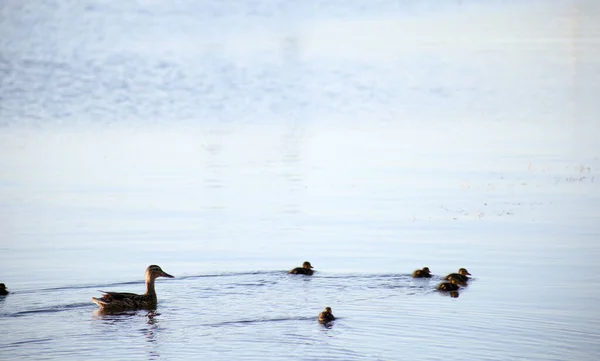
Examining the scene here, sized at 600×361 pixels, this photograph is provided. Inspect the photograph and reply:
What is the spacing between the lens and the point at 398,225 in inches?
744

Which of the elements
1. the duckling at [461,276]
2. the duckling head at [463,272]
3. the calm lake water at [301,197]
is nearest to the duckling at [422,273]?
the calm lake water at [301,197]

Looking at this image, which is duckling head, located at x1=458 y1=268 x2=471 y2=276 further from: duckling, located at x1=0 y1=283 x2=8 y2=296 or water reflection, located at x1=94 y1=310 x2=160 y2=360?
duckling, located at x1=0 y1=283 x2=8 y2=296

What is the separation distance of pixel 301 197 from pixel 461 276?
7038 mm

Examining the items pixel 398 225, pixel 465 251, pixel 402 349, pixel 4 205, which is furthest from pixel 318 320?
pixel 4 205

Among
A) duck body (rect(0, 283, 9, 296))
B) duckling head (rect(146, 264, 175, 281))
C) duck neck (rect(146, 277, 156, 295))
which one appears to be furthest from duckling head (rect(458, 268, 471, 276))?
duck body (rect(0, 283, 9, 296))

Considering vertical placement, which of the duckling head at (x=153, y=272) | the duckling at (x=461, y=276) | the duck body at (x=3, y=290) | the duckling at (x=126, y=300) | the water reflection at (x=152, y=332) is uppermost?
the duckling head at (x=153, y=272)

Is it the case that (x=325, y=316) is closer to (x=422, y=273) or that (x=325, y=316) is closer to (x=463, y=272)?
(x=422, y=273)

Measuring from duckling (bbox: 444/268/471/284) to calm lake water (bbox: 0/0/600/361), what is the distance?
0.14 metres

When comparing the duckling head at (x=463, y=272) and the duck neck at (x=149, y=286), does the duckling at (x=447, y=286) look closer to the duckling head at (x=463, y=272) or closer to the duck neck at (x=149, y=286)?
the duckling head at (x=463, y=272)

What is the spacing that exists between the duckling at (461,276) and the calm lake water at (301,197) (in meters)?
0.14

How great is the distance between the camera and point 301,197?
70.9ft

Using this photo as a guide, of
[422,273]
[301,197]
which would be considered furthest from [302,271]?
[301,197]

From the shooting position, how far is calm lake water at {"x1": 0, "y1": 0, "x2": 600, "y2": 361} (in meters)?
12.6

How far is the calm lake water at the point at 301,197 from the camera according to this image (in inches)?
498
